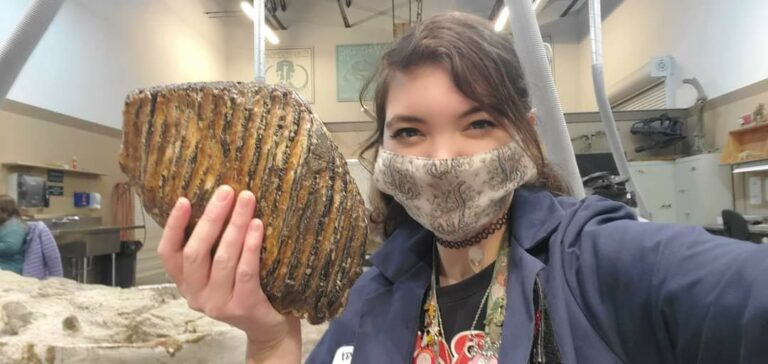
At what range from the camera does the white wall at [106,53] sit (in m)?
5.25

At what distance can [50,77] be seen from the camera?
5363 mm

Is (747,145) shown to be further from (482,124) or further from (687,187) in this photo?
(482,124)

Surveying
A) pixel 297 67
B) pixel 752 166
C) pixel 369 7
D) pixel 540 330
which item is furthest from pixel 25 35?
pixel 369 7

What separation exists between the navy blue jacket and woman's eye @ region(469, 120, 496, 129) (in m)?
0.15

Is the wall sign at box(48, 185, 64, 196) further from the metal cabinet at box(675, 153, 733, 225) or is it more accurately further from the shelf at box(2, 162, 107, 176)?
the metal cabinet at box(675, 153, 733, 225)

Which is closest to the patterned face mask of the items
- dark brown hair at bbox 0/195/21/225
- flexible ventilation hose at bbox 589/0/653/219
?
flexible ventilation hose at bbox 589/0/653/219

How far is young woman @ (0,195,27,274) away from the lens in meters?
3.53

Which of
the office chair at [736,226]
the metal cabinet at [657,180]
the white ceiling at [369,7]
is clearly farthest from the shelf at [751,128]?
the white ceiling at [369,7]

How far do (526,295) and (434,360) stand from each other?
0.21 meters

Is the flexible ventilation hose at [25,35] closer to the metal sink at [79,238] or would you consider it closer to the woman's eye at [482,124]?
the woman's eye at [482,124]

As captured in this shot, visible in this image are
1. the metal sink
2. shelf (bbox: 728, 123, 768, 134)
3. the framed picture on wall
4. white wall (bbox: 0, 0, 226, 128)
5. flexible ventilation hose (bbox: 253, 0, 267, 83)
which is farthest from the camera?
the framed picture on wall

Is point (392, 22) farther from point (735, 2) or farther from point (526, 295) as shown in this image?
point (526, 295)

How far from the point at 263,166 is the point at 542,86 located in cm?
133

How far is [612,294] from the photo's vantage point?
754 mm
